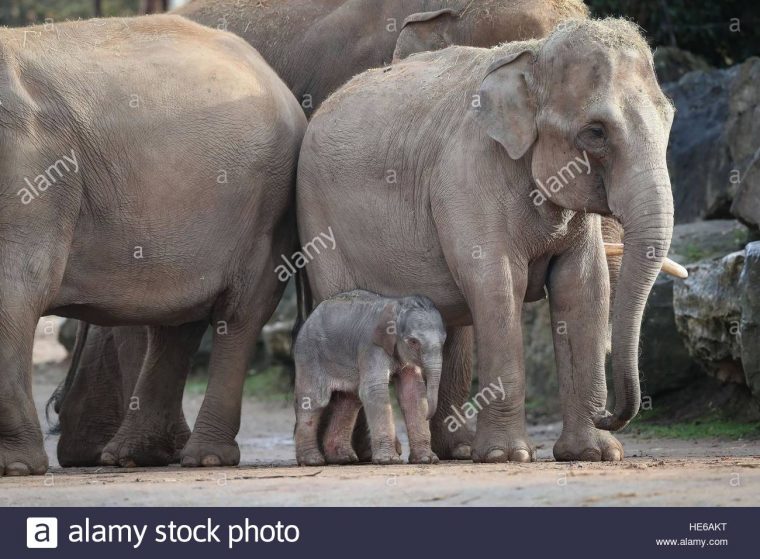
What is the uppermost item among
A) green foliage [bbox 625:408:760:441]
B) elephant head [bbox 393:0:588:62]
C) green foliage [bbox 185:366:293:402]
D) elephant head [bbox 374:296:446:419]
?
elephant head [bbox 393:0:588:62]

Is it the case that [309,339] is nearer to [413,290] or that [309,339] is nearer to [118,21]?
[413,290]

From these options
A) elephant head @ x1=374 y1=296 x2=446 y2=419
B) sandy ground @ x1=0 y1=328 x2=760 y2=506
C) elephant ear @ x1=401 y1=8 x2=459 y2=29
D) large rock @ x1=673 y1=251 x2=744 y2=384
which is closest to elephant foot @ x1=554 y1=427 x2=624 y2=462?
sandy ground @ x1=0 y1=328 x2=760 y2=506

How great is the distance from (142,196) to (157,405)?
1748mm

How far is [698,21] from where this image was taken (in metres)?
16.9

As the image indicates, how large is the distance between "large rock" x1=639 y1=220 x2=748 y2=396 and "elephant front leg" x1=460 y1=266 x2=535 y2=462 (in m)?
3.62

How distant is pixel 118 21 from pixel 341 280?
Answer: 214cm

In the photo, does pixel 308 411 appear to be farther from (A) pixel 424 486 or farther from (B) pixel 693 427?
(B) pixel 693 427

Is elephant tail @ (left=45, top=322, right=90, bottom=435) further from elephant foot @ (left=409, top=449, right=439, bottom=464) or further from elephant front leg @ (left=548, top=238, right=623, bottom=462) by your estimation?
elephant front leg @ (left=548, top=238, right=623, bottom=462)

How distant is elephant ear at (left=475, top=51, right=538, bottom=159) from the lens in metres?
9.41

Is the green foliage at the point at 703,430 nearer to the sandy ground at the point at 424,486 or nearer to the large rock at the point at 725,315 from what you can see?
the large rock at the point at 725,315

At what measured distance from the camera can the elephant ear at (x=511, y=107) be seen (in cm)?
941

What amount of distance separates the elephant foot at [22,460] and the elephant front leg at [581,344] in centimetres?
286

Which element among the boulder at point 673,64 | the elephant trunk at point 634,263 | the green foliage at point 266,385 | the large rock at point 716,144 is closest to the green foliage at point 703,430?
the large rock at point 716,144

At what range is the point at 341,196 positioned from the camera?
10.4 meters
